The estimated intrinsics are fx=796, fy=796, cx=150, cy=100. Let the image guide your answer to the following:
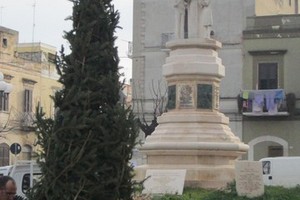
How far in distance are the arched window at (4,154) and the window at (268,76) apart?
1552cm

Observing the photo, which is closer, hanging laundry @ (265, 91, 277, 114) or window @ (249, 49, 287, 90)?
hanging laundry @ (265, 91, 277, 114)

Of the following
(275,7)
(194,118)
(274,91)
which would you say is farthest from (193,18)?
→ (275,7)

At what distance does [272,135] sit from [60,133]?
30662 mm

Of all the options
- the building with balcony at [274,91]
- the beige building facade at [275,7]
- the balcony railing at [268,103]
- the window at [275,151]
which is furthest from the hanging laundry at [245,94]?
the beige building facade at [275,7]

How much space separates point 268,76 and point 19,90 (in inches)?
637

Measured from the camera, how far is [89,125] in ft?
24.4

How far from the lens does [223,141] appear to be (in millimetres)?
18141

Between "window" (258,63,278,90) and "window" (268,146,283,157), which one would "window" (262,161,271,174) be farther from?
"window" (258,63,278,90)

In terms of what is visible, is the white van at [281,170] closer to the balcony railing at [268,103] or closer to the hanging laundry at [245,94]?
the balcony railing at [268,103]

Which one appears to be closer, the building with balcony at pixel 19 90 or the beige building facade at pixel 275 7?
the beige building facade at pixel 275 7

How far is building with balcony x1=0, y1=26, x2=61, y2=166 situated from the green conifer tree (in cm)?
3591

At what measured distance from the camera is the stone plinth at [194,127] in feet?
58.1

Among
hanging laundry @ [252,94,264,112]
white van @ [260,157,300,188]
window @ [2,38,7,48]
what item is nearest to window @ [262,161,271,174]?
white van @ [260,157,300,188]

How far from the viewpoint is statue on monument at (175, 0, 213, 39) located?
19469 millimetres
